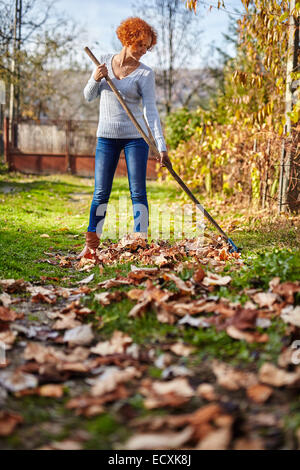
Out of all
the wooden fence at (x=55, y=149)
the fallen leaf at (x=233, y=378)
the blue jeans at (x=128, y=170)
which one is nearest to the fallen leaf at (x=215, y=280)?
the fallen leaf at (x=233, y=378)

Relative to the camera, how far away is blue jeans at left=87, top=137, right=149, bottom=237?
3.91 meters

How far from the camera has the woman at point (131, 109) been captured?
3.82 meters

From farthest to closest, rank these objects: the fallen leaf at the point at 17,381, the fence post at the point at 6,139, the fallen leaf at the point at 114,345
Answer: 1. the fence post at the point at 6,139
2. the fallen leaf at the point at 114,345
3. the fallen leaf at the point at 17,381

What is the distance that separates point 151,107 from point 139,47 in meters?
0.50

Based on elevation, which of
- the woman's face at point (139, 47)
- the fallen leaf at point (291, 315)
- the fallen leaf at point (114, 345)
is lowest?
the fallen leaf at point (114, 345)

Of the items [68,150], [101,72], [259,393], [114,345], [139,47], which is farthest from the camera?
[68,150]

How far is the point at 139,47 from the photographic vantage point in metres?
3.82

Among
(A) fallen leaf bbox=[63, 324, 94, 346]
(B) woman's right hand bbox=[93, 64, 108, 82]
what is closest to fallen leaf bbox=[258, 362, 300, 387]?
(A) fallen leaf bbox=[63, 324, 94, 346]

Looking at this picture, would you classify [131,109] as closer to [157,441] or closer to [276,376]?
[276,376]
